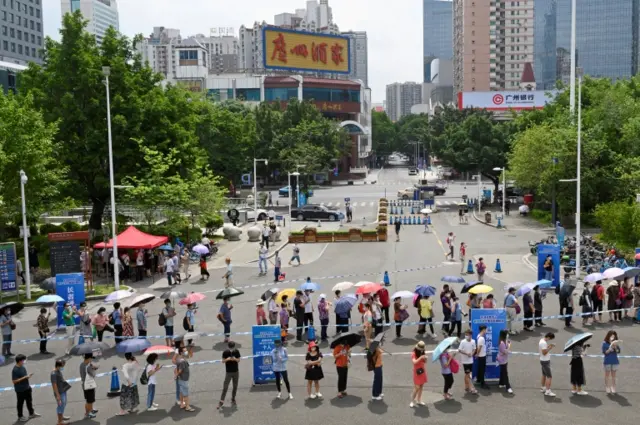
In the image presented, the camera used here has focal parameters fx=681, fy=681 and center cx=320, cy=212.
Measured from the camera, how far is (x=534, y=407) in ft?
46.6

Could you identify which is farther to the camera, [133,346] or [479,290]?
[479,290]

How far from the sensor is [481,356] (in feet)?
50.5

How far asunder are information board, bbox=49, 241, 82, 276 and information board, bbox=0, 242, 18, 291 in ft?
6.42

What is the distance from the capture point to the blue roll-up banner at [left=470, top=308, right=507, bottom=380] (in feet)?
52.0

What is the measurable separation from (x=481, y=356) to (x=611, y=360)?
274 centimetres

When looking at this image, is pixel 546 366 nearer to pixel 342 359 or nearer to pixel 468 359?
pixel 468 359

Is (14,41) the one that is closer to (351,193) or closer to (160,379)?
(351,193)

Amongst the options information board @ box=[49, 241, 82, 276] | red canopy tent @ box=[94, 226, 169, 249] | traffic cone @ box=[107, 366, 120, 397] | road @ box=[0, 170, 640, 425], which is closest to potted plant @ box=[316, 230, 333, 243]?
red canopy tent @ box=[94, 226, 169, 249]

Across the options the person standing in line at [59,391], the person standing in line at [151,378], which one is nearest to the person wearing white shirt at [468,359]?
the person standing in line at [151,378]

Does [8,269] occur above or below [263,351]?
above

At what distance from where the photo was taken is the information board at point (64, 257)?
2789 cm

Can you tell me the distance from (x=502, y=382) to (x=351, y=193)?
242 ft

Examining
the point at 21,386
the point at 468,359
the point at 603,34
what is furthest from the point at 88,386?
the point at 603,34

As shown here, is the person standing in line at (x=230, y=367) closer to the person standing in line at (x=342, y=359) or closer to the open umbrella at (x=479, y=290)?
the person standing in line at (x=342, y=359)
